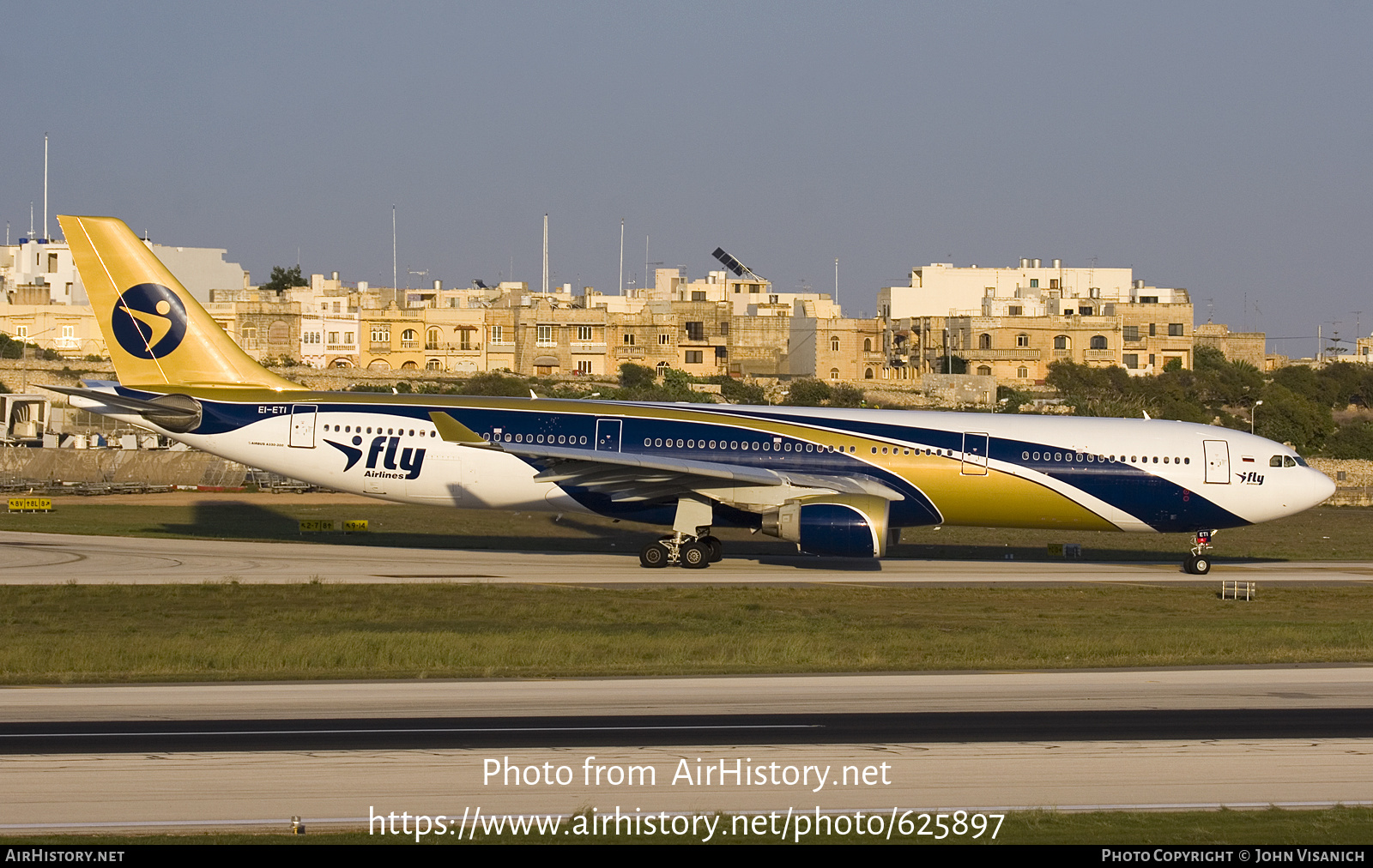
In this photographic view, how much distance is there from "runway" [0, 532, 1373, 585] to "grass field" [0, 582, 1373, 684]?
6.11 ft

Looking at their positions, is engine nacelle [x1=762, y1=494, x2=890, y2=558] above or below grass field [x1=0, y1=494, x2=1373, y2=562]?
above

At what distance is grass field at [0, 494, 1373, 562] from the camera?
39.0 meters

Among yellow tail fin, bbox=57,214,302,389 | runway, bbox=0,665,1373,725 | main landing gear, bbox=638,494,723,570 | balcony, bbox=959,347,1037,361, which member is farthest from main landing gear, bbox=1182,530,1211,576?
balcony, bbox=959,347,1037,361

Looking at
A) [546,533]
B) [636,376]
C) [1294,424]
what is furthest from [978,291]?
[546,533]

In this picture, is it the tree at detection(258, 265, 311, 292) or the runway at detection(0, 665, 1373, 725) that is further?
the tree at detection(258, 265, 311, 292)

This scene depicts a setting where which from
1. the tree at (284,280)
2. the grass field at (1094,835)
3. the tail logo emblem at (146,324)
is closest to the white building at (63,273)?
the tree at (284,280)

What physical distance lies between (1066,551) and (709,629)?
1776cm

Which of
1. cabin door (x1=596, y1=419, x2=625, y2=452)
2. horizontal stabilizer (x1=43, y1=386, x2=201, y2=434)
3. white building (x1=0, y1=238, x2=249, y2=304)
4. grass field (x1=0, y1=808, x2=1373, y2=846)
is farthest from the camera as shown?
white building (x1=0, y1=238, x2=249, y2=304)

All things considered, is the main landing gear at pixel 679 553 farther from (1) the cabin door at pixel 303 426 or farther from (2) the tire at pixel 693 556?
(1) the cabin door at pixel 303 426

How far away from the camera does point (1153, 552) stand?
40156mm

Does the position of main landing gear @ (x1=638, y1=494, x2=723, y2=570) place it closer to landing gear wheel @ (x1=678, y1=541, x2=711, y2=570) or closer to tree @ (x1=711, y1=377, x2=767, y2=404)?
landing gear wheel @ (x1=678, y1=541, x2=711, y2=570)

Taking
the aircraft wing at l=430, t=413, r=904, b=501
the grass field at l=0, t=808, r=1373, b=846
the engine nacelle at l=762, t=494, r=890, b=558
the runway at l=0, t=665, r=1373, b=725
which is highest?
the aircraft wing at l=430, t=413, r=904, b=501

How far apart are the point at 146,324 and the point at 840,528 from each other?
738 inches

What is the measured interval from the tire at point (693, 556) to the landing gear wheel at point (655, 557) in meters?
0.40
